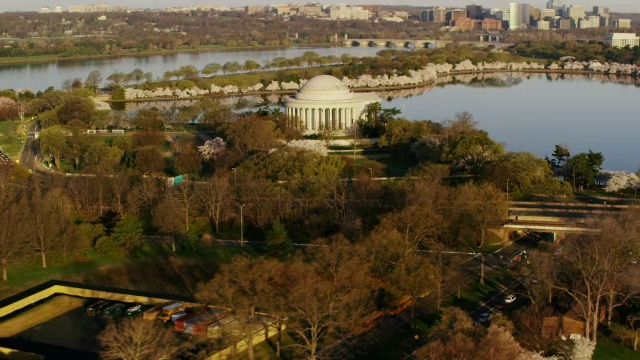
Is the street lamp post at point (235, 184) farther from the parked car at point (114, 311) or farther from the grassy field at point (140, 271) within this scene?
the parked car at point (114, 311)

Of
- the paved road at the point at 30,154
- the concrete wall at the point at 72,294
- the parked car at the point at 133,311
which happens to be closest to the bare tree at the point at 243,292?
the concrete wall at the point at 72,294

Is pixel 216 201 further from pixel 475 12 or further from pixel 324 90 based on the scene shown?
pixel 475 12

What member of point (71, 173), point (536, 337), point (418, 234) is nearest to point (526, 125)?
point (71, 173)

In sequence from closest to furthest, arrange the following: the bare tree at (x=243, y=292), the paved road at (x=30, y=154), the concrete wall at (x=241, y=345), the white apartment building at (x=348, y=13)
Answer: the bare tree at (x=243, y=292) < the concrete wall at (x=241, y=345) < the paved road at (x=30, y=154) < the white apartment building at (x=348, y=13)

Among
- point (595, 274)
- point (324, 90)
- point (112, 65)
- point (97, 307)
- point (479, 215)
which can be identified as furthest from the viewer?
point (112, 65)

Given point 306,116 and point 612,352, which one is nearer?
point 612,352

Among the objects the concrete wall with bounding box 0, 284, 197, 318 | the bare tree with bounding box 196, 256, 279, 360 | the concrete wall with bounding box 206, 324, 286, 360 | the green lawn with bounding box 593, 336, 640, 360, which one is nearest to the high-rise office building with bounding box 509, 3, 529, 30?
the concrete wall with bounding box 0, 284, 197, 318

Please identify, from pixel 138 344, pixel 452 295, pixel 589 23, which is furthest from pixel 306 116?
pixel 589 23
